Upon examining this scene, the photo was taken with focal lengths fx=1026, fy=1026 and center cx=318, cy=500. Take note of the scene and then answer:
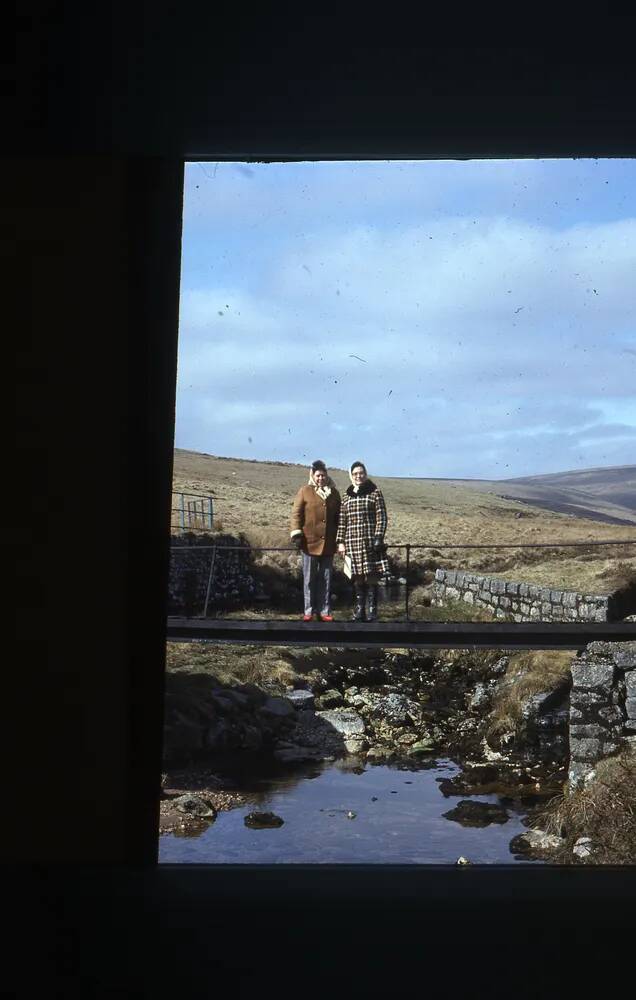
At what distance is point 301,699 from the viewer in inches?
463

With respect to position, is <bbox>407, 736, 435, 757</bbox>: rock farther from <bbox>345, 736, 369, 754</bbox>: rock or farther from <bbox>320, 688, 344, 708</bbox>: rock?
<bbox>320, 688, 344, 708</bbox>: rock

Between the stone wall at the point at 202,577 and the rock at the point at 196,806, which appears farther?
the stone wall at the point at 202,577

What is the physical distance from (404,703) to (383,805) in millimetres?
1434

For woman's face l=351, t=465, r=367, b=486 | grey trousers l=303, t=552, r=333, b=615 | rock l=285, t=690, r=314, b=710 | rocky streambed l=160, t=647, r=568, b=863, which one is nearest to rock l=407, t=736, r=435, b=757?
rocky streambed l=160, t=647, r=568, b=863

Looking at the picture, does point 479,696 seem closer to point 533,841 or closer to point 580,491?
point 533,841

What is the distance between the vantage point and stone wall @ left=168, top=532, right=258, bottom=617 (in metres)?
13.2

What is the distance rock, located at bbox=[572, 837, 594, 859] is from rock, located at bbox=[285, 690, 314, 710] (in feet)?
15.7

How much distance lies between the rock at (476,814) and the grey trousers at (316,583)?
2957mm

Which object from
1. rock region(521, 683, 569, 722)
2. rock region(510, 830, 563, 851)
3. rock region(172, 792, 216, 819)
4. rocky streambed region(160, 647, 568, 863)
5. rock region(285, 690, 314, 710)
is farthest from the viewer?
rock region(285, 690, 314, 710)

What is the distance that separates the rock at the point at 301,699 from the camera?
11.6 m

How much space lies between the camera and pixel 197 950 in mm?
1437

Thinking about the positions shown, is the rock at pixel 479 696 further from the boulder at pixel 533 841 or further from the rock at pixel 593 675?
the rock at pixel 593 675

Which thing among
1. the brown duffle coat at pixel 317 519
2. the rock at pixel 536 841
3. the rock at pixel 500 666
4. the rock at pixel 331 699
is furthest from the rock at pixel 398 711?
the brown duffle coat at pixel 317 519
